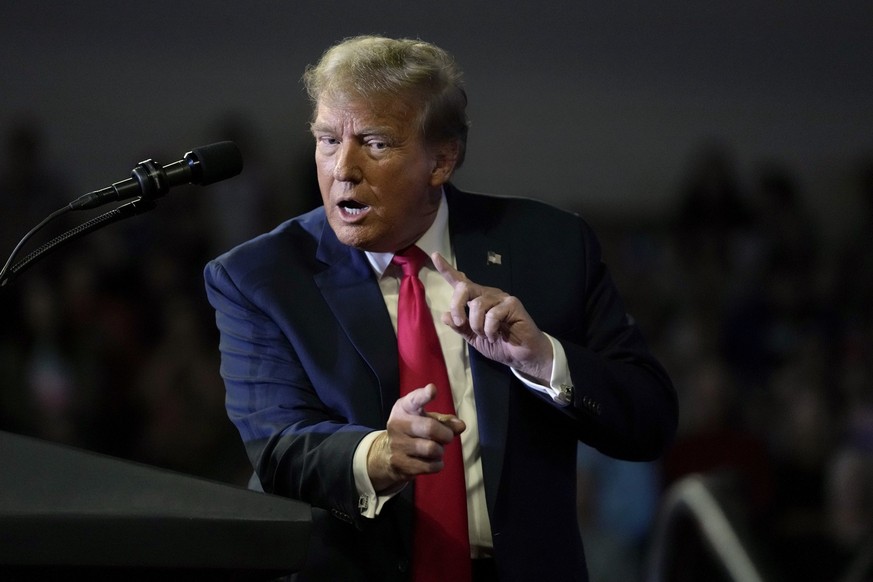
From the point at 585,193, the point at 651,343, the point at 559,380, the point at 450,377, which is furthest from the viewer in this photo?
the point at 585,193

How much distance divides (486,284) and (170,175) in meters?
0.55

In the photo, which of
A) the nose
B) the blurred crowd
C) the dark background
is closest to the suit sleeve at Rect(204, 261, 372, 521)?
the nose

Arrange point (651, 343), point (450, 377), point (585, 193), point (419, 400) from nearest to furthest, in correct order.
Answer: point (419, 400) < point (450, 377) < point (651, 343) < point (585, 193)

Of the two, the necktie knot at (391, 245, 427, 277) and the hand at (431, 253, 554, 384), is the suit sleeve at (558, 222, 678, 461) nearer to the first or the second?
the hand at (431, 253, 554, 384)

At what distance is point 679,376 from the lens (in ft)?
16.4

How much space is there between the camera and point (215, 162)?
1.70 meters

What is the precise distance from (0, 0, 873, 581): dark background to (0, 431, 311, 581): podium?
2.88 m

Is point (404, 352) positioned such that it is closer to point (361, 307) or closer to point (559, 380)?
point (361, 307)

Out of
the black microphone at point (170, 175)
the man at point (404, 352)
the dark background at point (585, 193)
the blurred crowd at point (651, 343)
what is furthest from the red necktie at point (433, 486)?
the dark background at point (585, 193)

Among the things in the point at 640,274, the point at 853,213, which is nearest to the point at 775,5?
the point at 853,213

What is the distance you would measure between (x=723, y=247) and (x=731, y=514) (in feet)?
10.3

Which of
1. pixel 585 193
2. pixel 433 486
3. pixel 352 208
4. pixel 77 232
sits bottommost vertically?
pixel 585 193

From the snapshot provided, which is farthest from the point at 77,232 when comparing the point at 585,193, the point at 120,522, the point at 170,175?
the point at 585,193

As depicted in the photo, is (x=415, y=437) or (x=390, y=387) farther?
(x=390, y=387)
